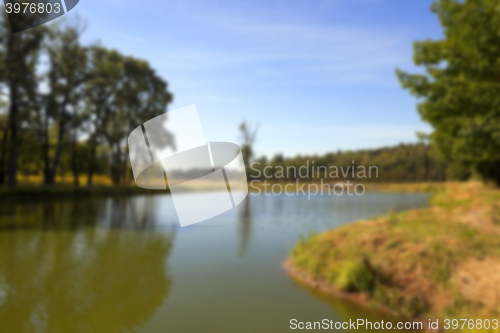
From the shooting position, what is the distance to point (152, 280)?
5.93 metres

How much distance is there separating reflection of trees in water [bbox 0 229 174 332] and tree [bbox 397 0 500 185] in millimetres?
9010

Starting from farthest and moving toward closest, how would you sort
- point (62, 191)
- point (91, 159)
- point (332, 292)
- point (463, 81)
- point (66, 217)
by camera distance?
point (91, 159), point (62, 191), point (66, 217), point (463, 81), point (332, 292)

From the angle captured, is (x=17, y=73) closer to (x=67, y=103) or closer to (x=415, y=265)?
(x=67, y=103)

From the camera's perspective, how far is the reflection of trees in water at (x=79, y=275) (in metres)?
4.40

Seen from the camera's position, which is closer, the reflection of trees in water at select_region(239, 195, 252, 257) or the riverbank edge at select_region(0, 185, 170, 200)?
the reflection of trees in water at select_region(239, 195, 252, 257)

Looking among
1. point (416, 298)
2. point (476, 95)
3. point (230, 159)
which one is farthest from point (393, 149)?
point (416, 298)

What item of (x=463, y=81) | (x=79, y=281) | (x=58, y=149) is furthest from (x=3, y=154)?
(x=463, y=81)

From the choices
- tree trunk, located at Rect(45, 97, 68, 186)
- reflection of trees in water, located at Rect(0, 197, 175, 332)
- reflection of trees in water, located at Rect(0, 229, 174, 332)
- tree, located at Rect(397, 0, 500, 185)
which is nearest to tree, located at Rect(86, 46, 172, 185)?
tree trunk, located at Rect(45, 97, 68, 186)

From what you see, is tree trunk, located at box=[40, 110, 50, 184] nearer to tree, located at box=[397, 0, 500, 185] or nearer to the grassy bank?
the grassy bank

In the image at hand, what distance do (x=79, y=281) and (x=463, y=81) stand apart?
36.8 feet

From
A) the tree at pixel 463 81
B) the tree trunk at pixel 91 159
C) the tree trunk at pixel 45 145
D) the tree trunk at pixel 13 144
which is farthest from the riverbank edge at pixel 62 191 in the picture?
the tree at pixel 463 81

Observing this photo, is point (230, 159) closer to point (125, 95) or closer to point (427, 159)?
point (125, 95)

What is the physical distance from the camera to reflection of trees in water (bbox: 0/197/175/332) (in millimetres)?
4402

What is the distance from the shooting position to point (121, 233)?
9875 millimetres
